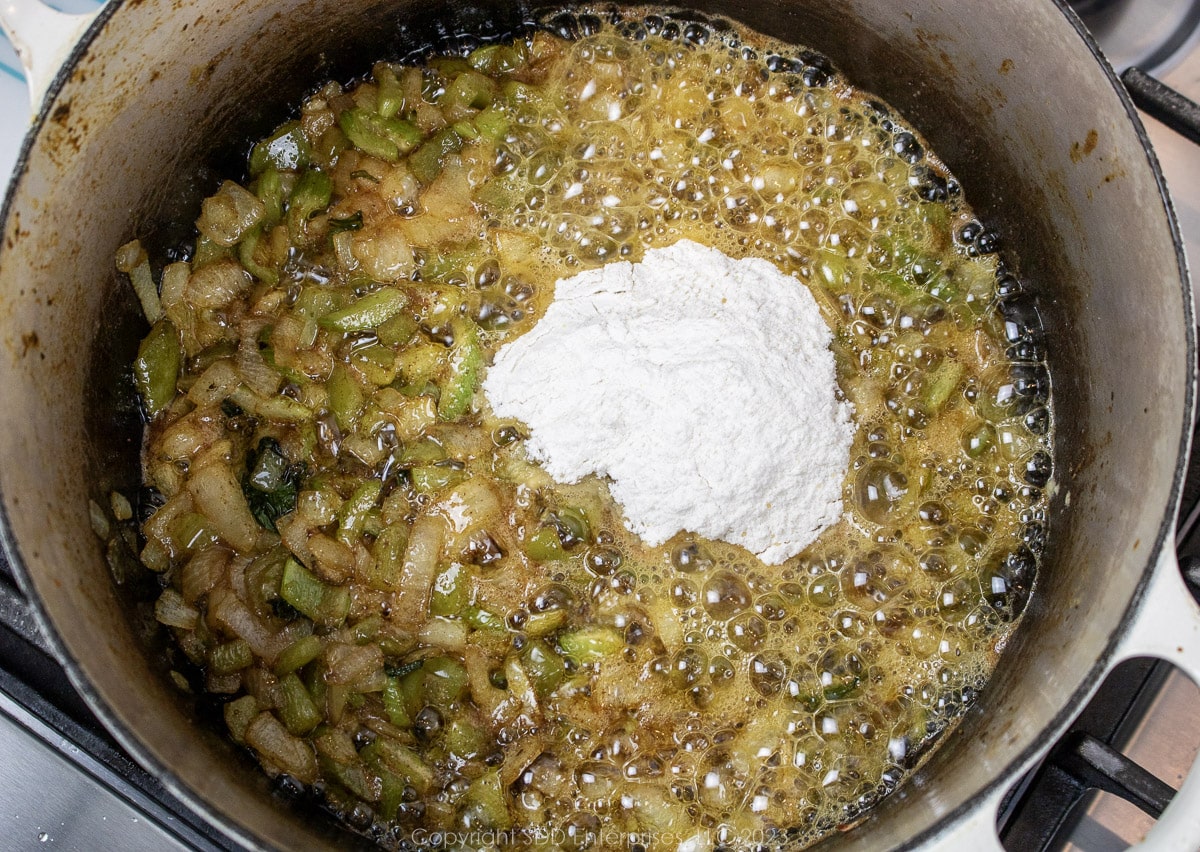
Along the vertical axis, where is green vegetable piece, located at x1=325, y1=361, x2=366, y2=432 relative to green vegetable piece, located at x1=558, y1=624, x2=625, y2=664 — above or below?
above

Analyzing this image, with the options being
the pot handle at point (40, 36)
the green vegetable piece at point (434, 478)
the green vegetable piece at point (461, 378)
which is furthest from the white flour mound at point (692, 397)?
the pot handle at point (40, 36)

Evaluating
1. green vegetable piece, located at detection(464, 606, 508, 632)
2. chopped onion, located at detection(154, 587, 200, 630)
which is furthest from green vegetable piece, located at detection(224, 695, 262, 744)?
green vegetable piece, located at detection(464, 606, 508, 632)

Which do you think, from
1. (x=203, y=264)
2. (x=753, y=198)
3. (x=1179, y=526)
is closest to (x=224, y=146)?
(x=203, y=264)

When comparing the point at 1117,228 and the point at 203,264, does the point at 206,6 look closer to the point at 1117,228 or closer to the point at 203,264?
the point at 203,264

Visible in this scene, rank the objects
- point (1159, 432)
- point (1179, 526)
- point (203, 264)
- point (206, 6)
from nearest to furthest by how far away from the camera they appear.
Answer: point (1159, 432), point (206, 6), point (1179, 526), point (203, 264)

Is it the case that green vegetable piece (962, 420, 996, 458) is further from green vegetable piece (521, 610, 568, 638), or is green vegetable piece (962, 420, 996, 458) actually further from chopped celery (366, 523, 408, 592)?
chopped celery (366, 523, 408, 592)

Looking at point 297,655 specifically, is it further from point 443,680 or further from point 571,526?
point 571,526
